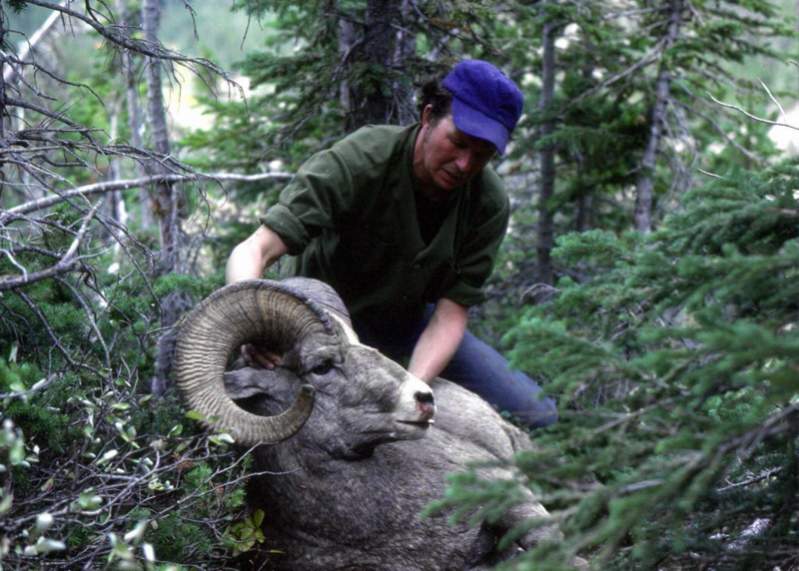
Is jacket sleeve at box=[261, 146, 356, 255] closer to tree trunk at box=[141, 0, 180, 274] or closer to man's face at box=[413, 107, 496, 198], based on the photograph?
man's face at box=[413, 107, 496, 198]

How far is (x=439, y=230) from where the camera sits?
589 centimetres

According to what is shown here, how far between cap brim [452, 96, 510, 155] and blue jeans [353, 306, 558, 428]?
162 cm

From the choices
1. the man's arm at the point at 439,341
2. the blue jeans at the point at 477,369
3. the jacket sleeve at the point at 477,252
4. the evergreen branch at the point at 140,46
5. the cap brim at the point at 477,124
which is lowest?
the blue jeans at the point at 477,369

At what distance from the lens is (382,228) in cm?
593

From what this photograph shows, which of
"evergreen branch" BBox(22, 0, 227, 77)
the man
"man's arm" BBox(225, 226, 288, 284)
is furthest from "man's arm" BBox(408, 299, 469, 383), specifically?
"evergreen branch" BBox(22, 0, 227, 77)

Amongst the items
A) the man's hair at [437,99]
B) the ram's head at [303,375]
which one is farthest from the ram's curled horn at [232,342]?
the man's hair at [437,99]

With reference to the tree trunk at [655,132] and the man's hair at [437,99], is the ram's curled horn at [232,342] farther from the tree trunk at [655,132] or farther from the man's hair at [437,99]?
the tree trunk at [655,132]

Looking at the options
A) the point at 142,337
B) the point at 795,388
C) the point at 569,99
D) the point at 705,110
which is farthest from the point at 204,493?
the point at 705,110

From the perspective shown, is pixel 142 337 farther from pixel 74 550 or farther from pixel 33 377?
pixel 74 550

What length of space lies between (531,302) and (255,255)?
5.70 meters

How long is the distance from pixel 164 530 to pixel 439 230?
2471mm

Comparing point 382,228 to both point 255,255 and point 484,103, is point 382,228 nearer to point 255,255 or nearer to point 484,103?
point 255,255

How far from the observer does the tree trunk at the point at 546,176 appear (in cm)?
1056

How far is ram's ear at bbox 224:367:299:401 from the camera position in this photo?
5164 mm
